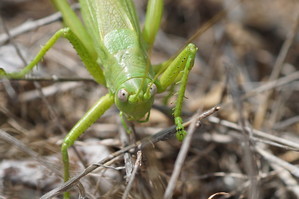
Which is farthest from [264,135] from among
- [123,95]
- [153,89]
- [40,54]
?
[40,54]

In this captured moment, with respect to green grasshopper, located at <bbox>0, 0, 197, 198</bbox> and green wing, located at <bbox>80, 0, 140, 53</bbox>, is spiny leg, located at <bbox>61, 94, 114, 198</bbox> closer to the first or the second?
green grasshopper, located at <bbox>0, 0, 197, 198</bbox>

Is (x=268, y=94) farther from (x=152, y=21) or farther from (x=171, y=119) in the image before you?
(x=152, y=21)

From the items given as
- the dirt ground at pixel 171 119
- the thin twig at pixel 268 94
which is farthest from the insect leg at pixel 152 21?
the thin twig at pixel 268 94

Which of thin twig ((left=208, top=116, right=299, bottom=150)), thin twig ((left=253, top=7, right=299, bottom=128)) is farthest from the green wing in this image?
thin twig ((left=253, top=7, right=299, bottom=128))

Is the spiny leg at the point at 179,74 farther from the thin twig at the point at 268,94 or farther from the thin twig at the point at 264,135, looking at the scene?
the thin twig at the point at 268,94

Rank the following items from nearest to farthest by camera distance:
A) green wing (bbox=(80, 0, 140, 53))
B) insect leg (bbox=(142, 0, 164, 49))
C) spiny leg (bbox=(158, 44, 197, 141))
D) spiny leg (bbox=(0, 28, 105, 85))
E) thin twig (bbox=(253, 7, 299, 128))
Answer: spiny leg (bbox=(158, 44, 197, 141))
spiny leg (bbox=(0, 28, 105, 85))
green wing (bbox=(80, 0, 140, 53))
insect leg (bbox=(142, 0, 164, 49))
thin twig (bbox=(253, 7, 299, 128))

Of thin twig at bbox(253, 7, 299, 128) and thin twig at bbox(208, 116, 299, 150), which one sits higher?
thin twig at bbox(253, 7, 299, 128)
